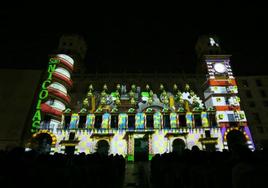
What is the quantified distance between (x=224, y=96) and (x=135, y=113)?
1792 centimetres

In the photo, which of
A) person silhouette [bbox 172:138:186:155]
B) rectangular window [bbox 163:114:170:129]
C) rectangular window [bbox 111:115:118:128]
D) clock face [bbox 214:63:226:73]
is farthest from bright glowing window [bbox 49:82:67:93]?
clock face [bbox 214:63:226:73]

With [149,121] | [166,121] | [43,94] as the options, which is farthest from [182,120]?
[43,94]

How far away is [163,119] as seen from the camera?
29.9 m

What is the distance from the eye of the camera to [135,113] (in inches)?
1187

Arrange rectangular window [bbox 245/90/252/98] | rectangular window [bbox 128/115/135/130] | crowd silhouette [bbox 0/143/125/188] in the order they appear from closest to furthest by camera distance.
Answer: crowd silhouette [bbox 0/143/125/188] → rectangular window [bbox 128/115/135/130] → rectangular window [bbox 245/90/252/98]

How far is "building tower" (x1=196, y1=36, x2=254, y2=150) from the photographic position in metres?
28.6

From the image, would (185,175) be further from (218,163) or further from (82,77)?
(82,77)

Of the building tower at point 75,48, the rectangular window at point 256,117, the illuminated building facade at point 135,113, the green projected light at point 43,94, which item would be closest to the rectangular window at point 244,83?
the illuminated building facade at point 135,113

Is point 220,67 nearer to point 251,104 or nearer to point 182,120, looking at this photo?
point 251,104

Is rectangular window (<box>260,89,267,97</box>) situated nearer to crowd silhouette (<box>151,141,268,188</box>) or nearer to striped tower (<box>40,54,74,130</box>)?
crowd silhouette (<box>151,141,268,188</box>)

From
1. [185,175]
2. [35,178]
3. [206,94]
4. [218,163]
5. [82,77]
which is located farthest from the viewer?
[82,77]

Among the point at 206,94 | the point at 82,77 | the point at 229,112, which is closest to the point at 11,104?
the point at 82,77

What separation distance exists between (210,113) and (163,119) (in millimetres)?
8864

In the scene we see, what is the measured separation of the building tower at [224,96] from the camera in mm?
28609
